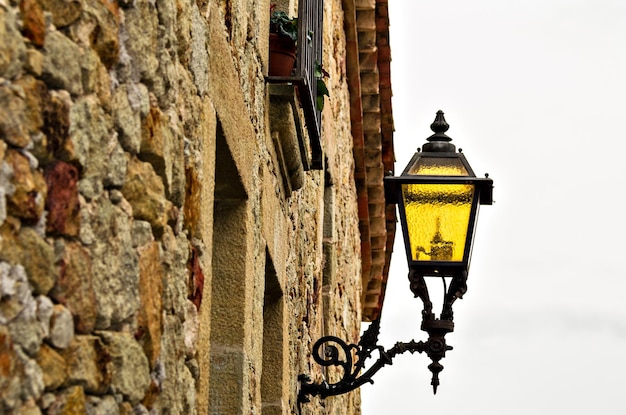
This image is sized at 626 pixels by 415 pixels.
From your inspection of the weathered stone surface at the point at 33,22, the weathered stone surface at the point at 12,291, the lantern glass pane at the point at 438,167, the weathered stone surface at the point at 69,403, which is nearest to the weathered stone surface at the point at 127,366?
the weathered stone surface at the point at 69,403

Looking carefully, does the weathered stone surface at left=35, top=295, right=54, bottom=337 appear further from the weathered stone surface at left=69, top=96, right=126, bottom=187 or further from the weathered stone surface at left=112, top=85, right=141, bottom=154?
the weathered stone surface at left=112, top=85, right=141, bottom=154

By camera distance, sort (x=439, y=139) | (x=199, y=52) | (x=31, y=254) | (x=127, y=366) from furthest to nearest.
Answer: (x=439, y=139)
(x=199, y=52)
(x=127, y=366)
(x=31, y=254)

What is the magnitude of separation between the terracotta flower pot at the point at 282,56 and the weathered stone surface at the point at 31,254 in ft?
9.80

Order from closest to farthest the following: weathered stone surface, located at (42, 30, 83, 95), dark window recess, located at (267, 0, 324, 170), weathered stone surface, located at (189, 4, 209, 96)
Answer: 1. weathered stone surface, located at (42, 30, 83, 95)
2. weathered stone surface, located at (189, 4, 209, 96)
3. dark window recess, located at (267, 0, 324, 170)

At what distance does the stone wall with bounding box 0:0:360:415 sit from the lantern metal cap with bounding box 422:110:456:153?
4.31ft

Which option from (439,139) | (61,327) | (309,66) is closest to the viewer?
(61,327)

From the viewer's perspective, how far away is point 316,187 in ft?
23.5

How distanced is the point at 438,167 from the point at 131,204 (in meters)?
3.26

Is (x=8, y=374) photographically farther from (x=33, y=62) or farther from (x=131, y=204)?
(x=131, y=204)

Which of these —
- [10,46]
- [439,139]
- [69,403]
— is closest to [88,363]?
[69,403]

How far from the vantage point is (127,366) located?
2.26m

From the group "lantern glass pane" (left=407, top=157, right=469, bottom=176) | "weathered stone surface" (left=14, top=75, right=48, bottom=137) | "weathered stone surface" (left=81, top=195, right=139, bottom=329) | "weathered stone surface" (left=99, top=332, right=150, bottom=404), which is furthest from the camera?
"lantern glass pane" (left=407, top=157, right=469, bottom=176)

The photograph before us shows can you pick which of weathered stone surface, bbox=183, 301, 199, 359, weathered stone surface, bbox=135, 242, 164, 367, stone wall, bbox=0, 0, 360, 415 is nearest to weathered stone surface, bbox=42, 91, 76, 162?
stone wall, bbox=0, 0, 360, 415

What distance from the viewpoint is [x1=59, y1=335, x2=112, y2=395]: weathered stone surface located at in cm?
194
